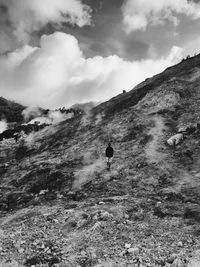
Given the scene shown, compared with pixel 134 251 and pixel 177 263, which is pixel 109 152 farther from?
pixel 177 263

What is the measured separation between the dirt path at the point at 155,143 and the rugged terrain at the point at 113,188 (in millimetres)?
78

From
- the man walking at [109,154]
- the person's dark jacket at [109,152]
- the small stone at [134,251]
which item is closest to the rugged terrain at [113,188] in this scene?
the small stone at [134,251]

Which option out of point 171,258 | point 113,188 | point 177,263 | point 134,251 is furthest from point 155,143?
point 177,263

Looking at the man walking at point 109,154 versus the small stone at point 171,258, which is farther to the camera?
the man walking at point 109,154

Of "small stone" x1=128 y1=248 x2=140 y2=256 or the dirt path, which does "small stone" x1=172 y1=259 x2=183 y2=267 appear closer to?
"small stone" x1=128 y1=248 x2=140 y2=256

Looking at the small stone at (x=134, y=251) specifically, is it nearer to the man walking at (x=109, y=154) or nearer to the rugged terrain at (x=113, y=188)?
the rugged terrain at (x=113, y=188)

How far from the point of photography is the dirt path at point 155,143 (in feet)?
86.5

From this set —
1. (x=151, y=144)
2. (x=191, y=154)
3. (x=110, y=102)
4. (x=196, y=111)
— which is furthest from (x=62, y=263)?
(x=110, y=102)

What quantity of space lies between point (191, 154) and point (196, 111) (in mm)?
8088

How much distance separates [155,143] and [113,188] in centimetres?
709

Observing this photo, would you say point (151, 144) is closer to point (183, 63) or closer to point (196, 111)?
point (196, 111)

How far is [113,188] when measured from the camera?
23.0 m

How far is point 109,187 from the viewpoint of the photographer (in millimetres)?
23250

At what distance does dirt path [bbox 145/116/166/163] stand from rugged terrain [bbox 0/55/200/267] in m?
0.08
